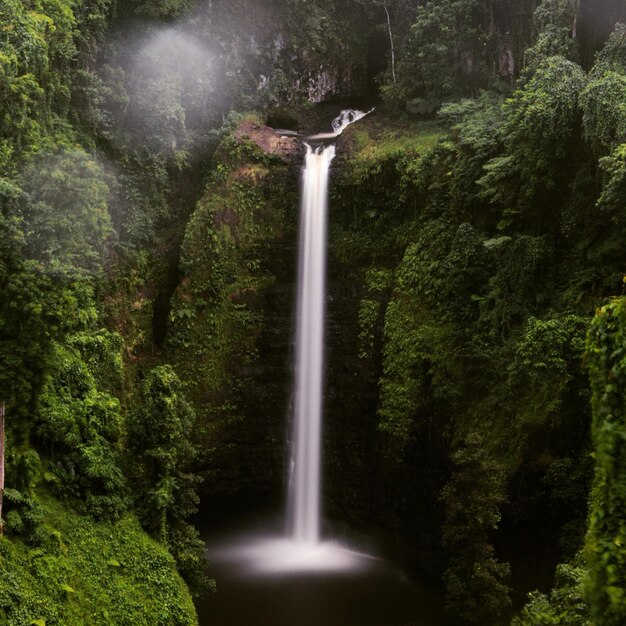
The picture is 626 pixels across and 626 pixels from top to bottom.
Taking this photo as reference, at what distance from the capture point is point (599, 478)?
20.4 ft

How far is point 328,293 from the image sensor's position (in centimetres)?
1661

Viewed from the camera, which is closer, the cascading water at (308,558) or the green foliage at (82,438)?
the green foliage at (82,438)

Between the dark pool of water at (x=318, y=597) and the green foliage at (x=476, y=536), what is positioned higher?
the green foliage at (x=476, y=536)

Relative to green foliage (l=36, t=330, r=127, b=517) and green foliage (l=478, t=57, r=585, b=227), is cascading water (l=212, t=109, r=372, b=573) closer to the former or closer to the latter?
green foliage (l=36, t=330, r=127, b=517)

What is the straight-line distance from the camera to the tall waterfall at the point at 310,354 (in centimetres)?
1570

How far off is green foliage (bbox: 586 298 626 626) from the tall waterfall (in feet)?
33.1

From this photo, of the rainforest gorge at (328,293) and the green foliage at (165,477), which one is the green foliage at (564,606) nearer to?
the rainforest gorge at (328,293)

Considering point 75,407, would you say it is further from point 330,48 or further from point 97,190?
point 330,48

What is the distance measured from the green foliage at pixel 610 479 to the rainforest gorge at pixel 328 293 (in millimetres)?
25

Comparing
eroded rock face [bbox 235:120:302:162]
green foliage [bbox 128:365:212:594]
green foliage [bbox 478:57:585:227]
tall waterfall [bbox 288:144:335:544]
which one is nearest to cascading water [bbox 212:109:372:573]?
tall waterfall [bbox 288:144:335:544]

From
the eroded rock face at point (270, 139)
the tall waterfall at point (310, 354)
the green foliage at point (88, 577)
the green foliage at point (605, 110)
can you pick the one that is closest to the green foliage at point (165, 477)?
the green foliage at point (88, 577)

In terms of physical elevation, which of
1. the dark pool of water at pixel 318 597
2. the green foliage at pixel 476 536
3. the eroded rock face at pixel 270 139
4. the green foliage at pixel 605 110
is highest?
the eroded rock face at pixel 270 139

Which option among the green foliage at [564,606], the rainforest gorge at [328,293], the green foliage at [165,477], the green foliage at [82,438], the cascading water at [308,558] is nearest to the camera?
the green foliage at [564,606]

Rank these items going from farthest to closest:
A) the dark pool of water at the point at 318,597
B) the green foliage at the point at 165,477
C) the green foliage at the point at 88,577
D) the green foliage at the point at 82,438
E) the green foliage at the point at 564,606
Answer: the dark pool of water at the point at 318,597
the green foliage at the point at 165,477
the green foliage at the point at 82,438
the green foliage at the point at 88,577
the green foliage at the point at 564,606
